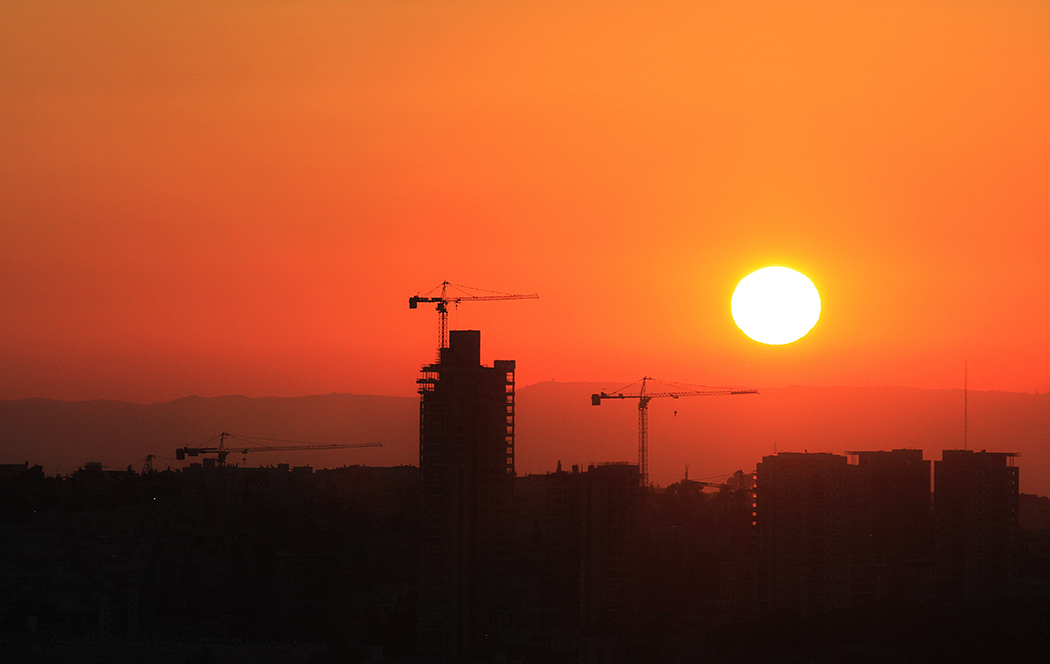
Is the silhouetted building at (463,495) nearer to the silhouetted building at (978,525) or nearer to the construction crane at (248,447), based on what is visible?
the silhouetted building at (978,525)

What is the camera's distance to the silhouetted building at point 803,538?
155 feet

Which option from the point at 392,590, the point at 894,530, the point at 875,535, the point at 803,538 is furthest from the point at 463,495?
the point at 894,530

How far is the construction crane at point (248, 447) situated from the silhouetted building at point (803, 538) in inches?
2033

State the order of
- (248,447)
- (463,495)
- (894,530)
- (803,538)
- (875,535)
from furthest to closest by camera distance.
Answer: (248,447) → (894,530) → (875,535) → (803,538) → (463,495)

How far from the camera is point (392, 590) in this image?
4834cm

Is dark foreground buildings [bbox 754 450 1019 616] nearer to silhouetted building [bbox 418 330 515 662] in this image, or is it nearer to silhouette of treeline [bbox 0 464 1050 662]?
silhouette of treeline [bbox 0 464 1050 662]

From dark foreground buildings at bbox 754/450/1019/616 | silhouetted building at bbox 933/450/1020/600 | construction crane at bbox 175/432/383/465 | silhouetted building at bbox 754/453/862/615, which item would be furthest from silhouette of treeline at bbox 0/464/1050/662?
construction crane at bbox 175/432/383/465

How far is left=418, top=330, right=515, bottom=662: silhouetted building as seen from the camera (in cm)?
4397

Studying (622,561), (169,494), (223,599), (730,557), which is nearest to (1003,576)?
(730,557)

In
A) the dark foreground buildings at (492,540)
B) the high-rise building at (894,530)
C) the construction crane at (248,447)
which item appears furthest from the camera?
the construction crane at (248,447)

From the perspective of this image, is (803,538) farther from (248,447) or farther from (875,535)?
(248,447)

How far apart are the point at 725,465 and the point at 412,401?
2354cm

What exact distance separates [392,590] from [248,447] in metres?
53.1

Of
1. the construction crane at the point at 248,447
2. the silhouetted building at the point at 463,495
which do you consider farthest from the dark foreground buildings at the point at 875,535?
the construction crane at the point at 248,447
